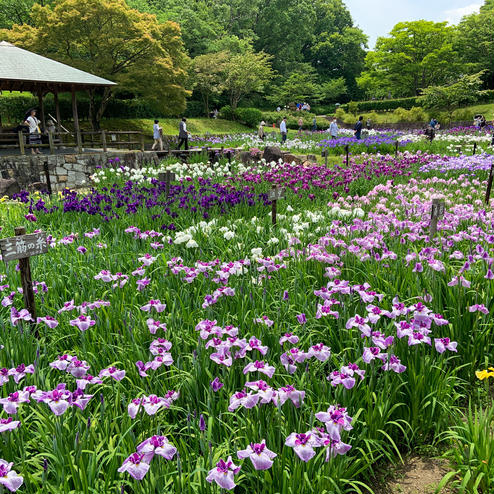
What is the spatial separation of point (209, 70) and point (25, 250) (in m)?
33.5

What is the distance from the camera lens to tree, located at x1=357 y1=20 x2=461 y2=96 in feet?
127

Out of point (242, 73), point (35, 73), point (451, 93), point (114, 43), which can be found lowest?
point (35, 73)

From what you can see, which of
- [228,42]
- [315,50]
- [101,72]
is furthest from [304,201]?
[315,50]

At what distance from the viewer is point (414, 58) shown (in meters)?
40.9

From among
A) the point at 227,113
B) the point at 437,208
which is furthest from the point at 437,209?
the point at 227,113

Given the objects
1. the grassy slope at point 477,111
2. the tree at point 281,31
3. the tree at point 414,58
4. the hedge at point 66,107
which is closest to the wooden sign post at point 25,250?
the hedge at point 66,107

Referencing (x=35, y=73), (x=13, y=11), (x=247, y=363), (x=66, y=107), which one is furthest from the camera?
(x=13, y=11)

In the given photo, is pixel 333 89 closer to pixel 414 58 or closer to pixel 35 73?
pixel 414 58

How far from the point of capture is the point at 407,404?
2447 millimetres

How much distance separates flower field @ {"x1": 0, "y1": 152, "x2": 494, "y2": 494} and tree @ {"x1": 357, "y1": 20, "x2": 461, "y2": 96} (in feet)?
129

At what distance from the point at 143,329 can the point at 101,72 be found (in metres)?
23.4

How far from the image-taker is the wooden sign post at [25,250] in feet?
9.40

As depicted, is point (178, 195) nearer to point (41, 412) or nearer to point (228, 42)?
point (41, 412)

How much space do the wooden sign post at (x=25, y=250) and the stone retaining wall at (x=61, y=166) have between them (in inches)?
410
